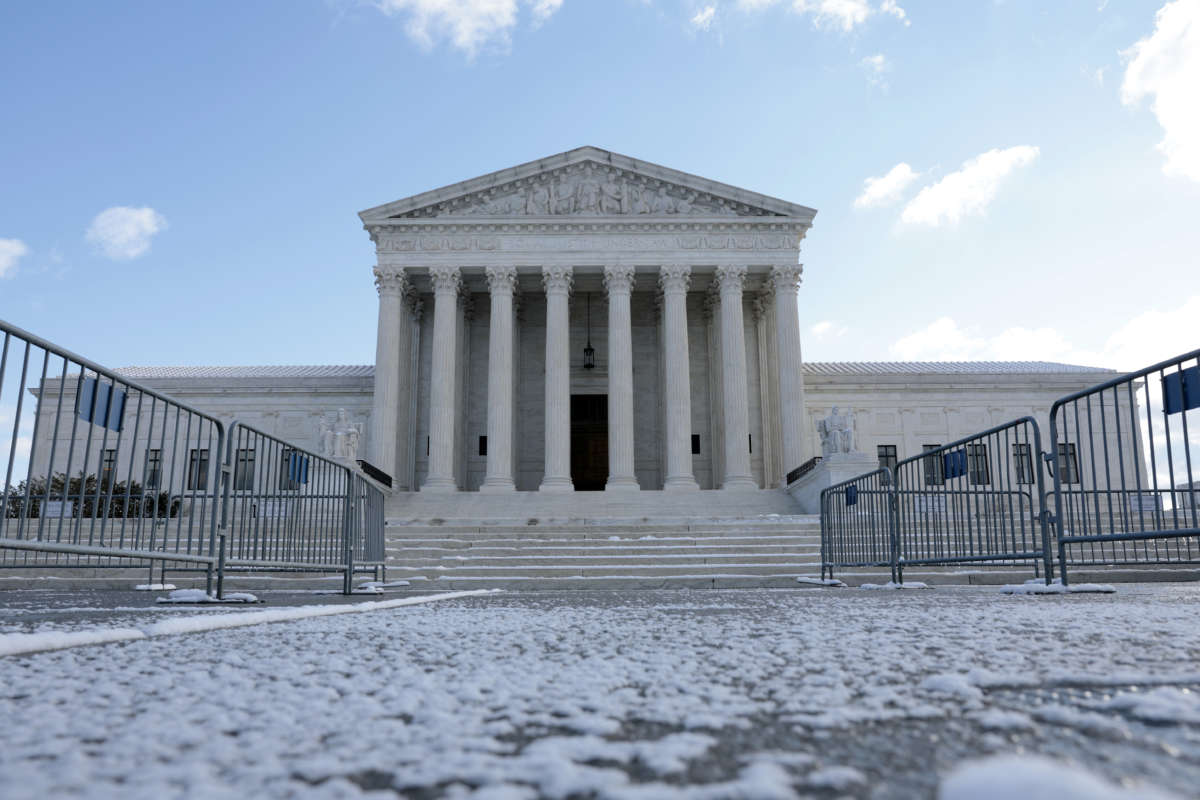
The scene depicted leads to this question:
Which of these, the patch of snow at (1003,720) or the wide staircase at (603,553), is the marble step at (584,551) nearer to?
the wide staircase at (603,553)

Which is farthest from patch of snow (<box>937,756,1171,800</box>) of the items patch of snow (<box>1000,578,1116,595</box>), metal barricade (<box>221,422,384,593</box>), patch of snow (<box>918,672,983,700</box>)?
metal barricade (<box>221,422,384,593</box>)

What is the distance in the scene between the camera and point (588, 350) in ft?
113

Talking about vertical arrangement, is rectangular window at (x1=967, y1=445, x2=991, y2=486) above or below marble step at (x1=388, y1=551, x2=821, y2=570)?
above

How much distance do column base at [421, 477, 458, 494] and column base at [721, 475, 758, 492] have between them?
9.45 metres

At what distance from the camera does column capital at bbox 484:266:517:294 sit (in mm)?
31266

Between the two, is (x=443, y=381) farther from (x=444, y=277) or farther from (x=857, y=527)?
(x=857, y=527)

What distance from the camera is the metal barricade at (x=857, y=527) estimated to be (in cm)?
1112

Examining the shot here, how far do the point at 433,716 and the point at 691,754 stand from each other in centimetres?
57

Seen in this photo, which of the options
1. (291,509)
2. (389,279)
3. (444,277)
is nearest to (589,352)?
(444,277)

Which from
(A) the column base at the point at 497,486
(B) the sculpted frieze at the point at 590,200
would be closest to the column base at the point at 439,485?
(A) the column base at the point at 497,486

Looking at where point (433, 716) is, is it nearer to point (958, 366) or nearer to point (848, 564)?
point (848, 564)

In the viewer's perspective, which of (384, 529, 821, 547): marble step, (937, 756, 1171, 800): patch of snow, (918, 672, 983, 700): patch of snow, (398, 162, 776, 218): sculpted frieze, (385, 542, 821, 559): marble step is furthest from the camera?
(398, 162, 776, 218): sculpted frieze

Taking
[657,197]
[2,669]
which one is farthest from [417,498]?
[2,669]

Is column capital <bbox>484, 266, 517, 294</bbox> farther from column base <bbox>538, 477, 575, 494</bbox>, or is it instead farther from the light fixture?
column base <bbox>538, 477, 575, 494</bbox>
